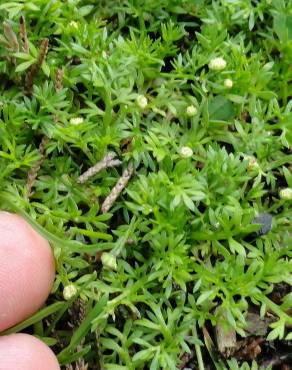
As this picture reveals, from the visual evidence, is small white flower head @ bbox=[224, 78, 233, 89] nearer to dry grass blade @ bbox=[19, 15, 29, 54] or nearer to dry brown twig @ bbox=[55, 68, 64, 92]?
dry brown twig @ bbox=[55, 68, 64, 92]

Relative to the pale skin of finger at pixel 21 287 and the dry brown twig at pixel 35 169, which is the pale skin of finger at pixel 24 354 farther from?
the dry brown twig at pixel 35 169

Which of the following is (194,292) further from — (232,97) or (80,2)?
(80,2)

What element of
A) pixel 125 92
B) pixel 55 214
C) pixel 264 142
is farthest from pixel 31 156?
pixel 264 142

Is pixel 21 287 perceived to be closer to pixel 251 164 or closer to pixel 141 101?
pixel 141 101

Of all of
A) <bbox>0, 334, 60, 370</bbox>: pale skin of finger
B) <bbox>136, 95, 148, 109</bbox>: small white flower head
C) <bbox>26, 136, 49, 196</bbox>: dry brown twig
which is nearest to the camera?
<bbox>0, 334, 60, 370</bbox>: pale skin of finger

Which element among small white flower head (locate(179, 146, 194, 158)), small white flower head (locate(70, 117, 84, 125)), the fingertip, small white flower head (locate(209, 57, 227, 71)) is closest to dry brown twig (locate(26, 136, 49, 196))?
small white flower head (locate(70, 117, 84, 125))

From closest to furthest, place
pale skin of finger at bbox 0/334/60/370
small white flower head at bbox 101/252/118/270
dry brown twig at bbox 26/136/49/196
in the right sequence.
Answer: pale skin of finger at bbox 0/334/60/370 < small white flower head at bbox 101/252/118/270 < dry brown twig at bbox 26/136/49/196

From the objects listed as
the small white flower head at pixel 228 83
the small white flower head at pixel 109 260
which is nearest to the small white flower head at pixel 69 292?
the small white flower head at pixel 109 260
